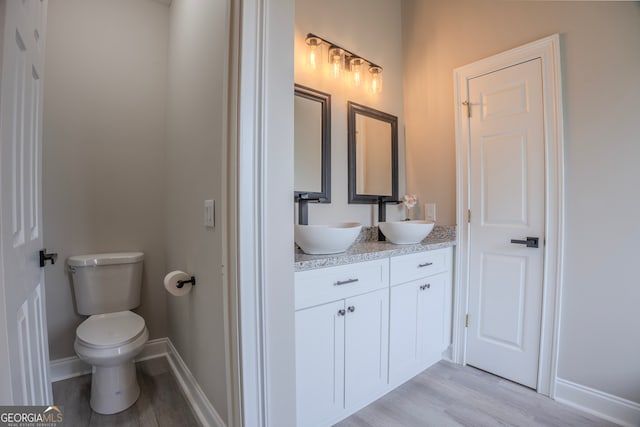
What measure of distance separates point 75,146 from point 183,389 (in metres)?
1.71

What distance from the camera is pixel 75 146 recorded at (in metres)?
1.89

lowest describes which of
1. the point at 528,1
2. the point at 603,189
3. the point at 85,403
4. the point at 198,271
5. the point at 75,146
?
the point at 85,403

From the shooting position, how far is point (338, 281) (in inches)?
53.9

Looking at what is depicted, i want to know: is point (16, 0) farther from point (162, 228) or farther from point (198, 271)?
point (162, 228)

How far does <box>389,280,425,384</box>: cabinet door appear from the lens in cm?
166

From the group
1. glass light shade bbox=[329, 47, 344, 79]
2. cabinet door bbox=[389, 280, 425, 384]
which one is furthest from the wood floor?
glass light shade bbox=[329, 47, 344, 79]

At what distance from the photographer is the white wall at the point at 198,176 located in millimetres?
1238

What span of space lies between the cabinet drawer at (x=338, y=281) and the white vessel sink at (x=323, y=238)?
11cm

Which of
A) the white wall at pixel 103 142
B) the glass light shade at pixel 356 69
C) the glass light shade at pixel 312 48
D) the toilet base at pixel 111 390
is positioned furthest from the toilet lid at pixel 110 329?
the glass light shade at pixel 356 69

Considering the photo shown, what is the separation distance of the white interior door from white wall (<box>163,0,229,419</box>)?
22.2 inches

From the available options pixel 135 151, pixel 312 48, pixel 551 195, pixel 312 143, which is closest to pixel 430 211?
pixel 551 195

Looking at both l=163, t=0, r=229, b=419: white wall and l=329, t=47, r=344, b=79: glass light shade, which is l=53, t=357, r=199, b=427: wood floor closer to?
l=163, t=0, r=229, b=419: white wall

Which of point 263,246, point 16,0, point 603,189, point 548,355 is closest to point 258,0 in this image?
point 16,0

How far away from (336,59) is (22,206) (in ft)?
5.99
